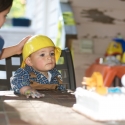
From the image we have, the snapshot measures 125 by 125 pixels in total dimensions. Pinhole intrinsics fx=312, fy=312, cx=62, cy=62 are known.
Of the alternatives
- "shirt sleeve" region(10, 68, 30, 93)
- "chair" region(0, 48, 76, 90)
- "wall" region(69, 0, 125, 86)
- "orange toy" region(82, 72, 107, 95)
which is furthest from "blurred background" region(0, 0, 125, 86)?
"orange toy" region(82, 72, 107, 95)

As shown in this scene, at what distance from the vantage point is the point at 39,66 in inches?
59.7

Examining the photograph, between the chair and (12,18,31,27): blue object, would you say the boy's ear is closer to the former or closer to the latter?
the chair

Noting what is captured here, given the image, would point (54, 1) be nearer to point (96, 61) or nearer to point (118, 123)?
point (96, 61)

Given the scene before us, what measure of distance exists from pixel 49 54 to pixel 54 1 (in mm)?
2201

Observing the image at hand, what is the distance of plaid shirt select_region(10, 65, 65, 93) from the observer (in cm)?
132

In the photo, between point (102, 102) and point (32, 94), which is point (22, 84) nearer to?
point (32, 94)

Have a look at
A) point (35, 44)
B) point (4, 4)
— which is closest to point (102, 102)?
point (35, 44)

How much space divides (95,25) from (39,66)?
1.96 m

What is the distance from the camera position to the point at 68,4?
10.7ft

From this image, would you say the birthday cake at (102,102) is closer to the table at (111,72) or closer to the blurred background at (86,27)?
the table at (111,72)

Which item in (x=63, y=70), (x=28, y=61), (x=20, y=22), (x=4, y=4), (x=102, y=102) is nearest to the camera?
(x=102, y=102)

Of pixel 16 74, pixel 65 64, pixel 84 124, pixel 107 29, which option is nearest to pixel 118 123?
pixel 84 124

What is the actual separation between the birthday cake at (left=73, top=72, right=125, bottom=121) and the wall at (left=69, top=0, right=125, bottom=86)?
2.42 meters

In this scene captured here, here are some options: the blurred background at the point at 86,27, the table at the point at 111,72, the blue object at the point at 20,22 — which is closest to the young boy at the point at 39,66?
the table at the point at 111,72
